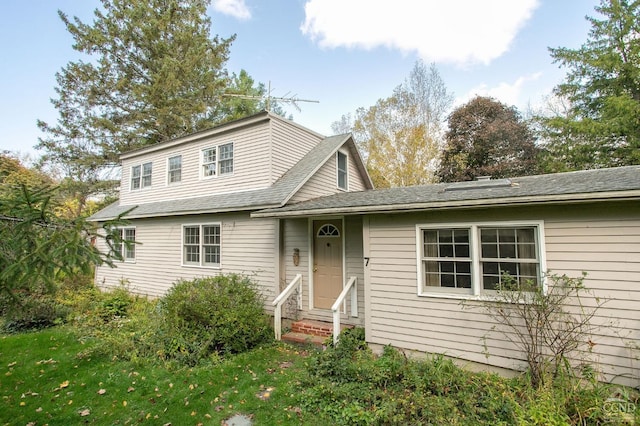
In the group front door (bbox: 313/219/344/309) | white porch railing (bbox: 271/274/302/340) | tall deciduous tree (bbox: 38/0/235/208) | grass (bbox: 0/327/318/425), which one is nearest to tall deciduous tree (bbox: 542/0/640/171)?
front door (bbox: 313/219/344/309)

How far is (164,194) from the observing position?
1180 centimetres

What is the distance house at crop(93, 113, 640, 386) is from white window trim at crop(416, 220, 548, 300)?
0.8 inches

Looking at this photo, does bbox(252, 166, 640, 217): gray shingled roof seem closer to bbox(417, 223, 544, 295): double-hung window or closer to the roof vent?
the roof vent

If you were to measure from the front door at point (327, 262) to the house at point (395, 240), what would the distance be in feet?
0.09

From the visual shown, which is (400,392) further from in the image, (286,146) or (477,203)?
(286,146)

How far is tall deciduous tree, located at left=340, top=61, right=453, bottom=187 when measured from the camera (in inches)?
748

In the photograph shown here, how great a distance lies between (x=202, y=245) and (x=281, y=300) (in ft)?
13.5

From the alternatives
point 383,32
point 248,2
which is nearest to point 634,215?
point 383,32

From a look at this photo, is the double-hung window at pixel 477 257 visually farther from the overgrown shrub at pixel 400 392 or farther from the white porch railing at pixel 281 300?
the white porch railing at pixel 281 300

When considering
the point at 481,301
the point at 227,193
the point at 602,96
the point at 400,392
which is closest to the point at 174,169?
the point at 227,193

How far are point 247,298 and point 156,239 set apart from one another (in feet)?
20.4

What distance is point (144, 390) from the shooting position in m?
4.81

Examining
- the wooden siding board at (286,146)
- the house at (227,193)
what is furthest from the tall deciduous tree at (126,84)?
the wooden siding board at (286,146)

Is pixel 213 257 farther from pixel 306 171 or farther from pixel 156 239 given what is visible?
pixel 306 171
